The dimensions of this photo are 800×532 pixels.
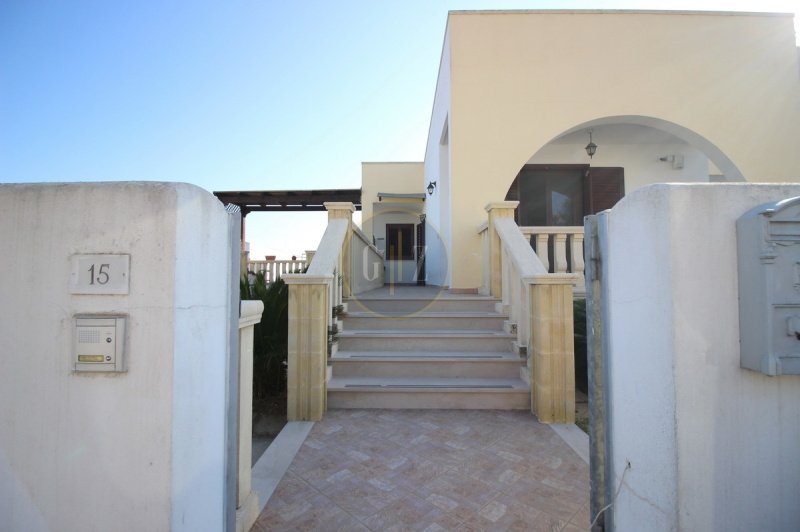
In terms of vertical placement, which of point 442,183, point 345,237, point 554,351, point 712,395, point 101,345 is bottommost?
point 554,351

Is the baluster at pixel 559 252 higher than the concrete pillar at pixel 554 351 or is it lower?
higher

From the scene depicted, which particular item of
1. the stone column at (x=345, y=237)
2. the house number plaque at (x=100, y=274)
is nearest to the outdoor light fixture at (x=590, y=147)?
the stone column at (x=345, y=237)

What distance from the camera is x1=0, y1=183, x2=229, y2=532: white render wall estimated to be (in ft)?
4.24

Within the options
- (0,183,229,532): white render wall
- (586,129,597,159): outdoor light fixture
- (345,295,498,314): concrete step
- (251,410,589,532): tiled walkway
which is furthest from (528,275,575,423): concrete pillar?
(586,129,597,159): outdoor light fixture

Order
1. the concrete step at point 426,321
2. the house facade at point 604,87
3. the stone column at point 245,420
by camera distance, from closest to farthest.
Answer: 1. the stone column at point 245,420
2. the concrete step at point 426,321
3. the house facade at point 604,87

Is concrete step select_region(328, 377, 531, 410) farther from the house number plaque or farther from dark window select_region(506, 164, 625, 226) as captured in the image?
dark window select_region(506, 164, 625, 226)

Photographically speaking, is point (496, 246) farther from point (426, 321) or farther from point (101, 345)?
point (101, 345)

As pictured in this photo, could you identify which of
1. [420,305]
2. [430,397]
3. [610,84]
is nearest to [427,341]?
[430,397]

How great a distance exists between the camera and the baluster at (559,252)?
18.1ft

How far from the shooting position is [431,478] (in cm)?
246

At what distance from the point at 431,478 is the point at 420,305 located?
2886 millimetres

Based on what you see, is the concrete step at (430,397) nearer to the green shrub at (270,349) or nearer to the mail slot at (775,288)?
the green shrub at (270,349)

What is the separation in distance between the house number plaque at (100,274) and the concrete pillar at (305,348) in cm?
211

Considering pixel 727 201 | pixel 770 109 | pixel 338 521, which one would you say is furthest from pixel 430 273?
pixel 727 201
